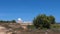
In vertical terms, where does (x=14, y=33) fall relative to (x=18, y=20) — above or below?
below

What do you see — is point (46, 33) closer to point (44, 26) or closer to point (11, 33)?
point (11, 33)

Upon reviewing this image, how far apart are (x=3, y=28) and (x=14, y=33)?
182 inches

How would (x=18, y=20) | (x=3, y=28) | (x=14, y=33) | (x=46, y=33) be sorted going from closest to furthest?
1. (x=46, y=33)
2. (x=14, y=33)
3. (x=3, y=28)
4. (x=18, y=20)

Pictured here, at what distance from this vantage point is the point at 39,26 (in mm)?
47562

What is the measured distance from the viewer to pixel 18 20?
45.5 metres

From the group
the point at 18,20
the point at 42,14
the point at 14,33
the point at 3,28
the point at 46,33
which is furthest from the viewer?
the point at 42,14

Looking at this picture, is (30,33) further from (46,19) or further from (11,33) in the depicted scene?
(46,19)

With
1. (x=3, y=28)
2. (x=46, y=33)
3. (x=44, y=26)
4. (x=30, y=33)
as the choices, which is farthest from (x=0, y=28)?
(x=44, y=26)

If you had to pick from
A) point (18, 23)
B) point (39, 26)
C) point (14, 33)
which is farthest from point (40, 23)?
point (14, 33)

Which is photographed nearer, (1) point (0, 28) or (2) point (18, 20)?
(1) point (0, 28)

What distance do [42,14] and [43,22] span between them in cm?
304

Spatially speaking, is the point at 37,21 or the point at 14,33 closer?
the point at 14,33

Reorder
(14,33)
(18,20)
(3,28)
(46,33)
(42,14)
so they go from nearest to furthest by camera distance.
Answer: (46,33)
(14,33)
(3,28)
(18,20)
(42,14)

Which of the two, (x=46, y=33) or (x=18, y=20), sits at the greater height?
(x=18, y=20)
